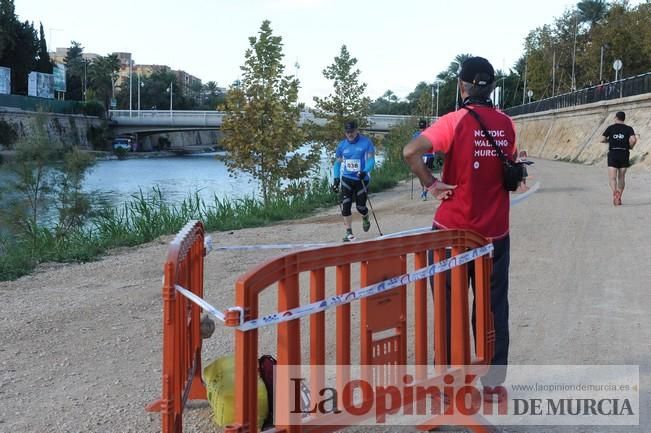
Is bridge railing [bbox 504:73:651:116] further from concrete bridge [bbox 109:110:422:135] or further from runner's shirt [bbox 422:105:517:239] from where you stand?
concrete bridge [bbox 109:110:422:135]

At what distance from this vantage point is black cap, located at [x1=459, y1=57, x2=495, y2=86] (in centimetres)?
417

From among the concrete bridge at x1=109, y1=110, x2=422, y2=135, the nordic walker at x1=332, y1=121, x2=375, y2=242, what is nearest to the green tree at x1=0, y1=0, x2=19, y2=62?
the concrete bridge at x1=109, y1=110, x2=422, y2=135

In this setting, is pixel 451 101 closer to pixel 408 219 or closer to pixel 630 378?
pixel 408 219

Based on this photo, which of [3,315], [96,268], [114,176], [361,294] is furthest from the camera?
[114,176]

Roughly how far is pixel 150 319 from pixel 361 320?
368 centimetres

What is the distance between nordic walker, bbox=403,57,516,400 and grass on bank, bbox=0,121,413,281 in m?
6.63

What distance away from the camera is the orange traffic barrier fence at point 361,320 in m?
3.02

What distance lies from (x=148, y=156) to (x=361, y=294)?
82846mm

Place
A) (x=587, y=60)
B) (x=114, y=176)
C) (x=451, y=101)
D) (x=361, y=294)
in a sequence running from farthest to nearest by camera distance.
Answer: (x=451, y=101), (x=587, y=60), (x=114, y=176), (x=361, y=294)

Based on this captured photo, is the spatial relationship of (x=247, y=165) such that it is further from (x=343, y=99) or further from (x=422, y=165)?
(x=422, y=165)

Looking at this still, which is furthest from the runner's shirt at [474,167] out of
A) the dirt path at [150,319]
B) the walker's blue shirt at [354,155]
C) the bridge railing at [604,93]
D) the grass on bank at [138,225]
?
the bridge railing at [604,93]

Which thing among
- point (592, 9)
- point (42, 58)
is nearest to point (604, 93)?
point (592, 9)

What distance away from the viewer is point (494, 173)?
4.14 m

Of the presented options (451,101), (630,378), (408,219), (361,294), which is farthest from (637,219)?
(451,101)
